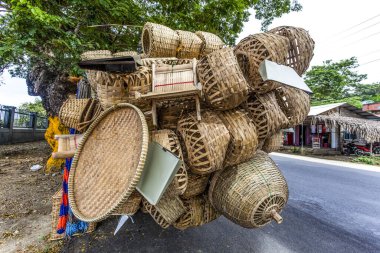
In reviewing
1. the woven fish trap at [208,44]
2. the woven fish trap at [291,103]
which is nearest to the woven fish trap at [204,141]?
the woven fish trap at [291,103]

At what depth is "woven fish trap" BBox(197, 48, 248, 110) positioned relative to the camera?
3.36 feet

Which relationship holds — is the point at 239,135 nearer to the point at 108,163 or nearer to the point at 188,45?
the point at 108,163

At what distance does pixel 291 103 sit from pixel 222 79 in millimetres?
627

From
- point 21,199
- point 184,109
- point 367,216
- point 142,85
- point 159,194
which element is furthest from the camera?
point 21,199

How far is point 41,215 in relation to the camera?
2.89 metres

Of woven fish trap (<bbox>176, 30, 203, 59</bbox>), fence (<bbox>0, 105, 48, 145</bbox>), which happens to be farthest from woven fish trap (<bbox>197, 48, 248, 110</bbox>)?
fence (<bbox>0, 105, 48, 145</bbox>)

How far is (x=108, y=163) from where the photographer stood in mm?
1076

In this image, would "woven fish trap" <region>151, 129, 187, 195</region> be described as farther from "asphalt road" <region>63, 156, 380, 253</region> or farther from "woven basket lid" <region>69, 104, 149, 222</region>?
"asphalt road" <region>63, 156, 380, 253</region>

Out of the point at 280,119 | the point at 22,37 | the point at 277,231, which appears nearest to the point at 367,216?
the point at 277,231

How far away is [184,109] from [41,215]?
9.87ft

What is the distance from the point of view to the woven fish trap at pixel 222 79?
1.03 m

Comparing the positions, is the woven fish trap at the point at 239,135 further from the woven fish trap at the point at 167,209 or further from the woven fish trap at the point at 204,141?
the woven fish trap at the point at 167,209

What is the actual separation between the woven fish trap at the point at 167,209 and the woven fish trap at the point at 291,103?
35.4 inches

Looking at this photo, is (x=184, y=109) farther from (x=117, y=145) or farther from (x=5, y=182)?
(x=5, y=182)
